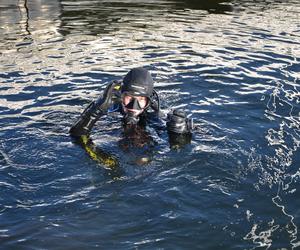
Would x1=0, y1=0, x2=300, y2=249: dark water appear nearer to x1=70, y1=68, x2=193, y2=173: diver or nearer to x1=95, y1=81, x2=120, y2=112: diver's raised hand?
x1=70, y1=68, x2=193, y2=173: diver

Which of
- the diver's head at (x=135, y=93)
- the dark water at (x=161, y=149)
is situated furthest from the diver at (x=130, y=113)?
the dark water at (x=161, y=149)

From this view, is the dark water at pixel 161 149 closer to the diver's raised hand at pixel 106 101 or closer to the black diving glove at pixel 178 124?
the black diving glove at pixel 178 124

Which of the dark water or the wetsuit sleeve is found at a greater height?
the wetsuit sleeve

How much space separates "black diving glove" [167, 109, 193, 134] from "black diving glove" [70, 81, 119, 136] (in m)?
1.07

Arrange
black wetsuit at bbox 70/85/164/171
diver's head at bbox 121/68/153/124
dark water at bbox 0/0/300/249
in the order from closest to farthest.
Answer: dark water at bbox 0/0/300/249, black wetsuit at bbox 70/85/164/171, diver's head at bbox 121/68/153/124

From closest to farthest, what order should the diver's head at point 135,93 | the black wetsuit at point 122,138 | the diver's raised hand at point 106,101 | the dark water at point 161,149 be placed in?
the dark water at point 161,149 < the black wetsuit at point 122,138 < the diver's raised hand at point 106,101 < the diver's head at point 135,93

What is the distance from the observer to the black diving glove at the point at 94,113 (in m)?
7.55

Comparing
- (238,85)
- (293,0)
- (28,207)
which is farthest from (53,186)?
(293,0)

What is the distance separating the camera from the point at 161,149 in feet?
24.2

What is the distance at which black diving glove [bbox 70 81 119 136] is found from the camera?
24.8ft

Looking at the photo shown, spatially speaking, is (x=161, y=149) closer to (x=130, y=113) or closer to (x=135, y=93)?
(x=130, y=113)

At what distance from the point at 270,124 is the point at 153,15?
41.8ft

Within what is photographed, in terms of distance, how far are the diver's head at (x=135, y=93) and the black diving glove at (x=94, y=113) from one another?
27 centimetres

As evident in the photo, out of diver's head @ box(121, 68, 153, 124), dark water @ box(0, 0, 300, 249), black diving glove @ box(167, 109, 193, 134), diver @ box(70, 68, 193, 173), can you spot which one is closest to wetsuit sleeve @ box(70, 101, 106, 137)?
diver @ box(70, 68, 193, 173)
